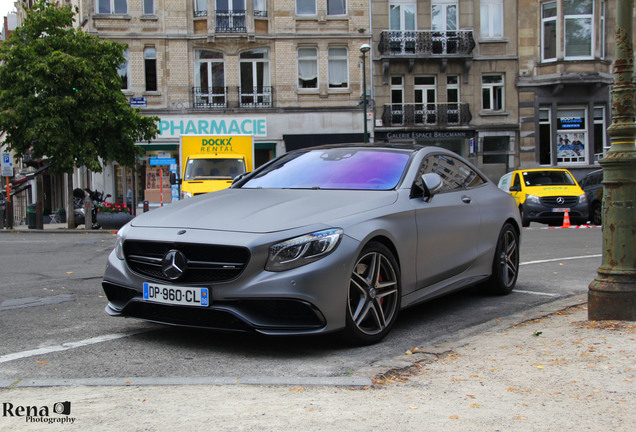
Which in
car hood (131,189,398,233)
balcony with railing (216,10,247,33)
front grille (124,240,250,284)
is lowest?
front grille (124,240,250,284)

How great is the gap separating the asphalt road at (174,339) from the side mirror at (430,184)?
107 cm

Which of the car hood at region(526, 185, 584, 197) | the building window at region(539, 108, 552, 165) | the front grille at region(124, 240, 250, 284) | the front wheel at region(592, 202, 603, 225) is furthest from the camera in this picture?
the building window at region(539, 108, 552, 165)

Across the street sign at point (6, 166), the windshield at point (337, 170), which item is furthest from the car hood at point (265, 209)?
the street sign at point (6, 166)

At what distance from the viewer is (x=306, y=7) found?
32219mm

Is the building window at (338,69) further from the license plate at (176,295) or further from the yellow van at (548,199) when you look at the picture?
the license plate at (176,295)

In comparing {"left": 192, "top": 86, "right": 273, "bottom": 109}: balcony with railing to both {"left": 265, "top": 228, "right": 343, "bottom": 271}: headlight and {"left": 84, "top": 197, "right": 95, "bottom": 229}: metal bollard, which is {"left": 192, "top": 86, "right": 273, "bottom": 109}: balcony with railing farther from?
{"left": 265, "top": 228, "right": 343, "bottom": 271}: headlight

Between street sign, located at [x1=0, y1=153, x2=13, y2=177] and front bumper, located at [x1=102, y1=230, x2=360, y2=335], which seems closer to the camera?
front bumper, located at [x1=102, y1=230, x2=360, y2=335]

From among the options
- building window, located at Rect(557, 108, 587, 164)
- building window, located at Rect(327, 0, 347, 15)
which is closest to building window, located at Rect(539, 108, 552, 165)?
building window, located at Rect(557, 108, 587, 164)

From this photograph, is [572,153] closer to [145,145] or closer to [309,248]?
[145,145]

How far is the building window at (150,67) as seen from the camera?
31.6m

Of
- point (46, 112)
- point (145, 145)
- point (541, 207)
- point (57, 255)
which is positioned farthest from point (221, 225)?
point (145, 145)

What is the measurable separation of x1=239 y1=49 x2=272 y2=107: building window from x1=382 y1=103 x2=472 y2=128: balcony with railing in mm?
5643

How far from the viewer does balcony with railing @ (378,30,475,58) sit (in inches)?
1270

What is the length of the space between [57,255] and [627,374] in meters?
10.1
